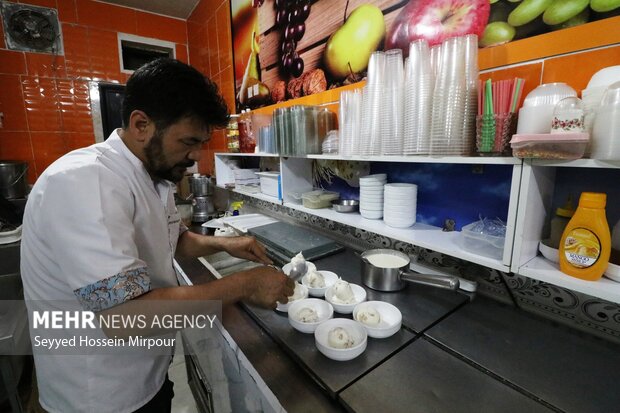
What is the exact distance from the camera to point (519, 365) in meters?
0.77

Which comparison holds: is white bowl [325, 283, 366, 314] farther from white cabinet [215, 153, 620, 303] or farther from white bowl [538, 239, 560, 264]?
white bowl [538, 239, 560, 264]

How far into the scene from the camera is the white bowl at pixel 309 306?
2.97 feet

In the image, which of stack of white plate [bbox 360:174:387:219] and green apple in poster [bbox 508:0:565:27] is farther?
stack of white plate [bbox 360:174:387:219]

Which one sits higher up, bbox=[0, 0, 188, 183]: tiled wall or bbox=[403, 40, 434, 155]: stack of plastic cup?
bbox=[0, 0, 188, 183]: tiled wall

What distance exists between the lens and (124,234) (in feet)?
2.28

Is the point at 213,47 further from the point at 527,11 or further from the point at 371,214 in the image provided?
the point at 527,11

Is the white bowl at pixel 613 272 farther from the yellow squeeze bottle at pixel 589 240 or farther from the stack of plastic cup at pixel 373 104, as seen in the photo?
the stack of plastic cup at pixel 373 104

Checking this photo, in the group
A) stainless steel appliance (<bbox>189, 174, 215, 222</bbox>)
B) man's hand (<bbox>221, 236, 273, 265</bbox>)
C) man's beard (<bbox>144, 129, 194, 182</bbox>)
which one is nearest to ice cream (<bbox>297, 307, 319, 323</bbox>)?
man's hand (<bbox>221, 236, 273, 265</bbox>)

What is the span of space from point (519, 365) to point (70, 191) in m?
1.23

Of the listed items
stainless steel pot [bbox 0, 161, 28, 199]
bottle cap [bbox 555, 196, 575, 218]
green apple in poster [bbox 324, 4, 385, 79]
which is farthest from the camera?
stainless steel pot [bbox 0, 161, 28, 199]

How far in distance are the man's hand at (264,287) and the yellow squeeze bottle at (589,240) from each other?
81 centimetres

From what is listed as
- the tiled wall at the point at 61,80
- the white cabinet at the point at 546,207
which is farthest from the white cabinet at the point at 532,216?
the tiled wall at the point at 61,80

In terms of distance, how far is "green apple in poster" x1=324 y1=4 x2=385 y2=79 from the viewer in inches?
54.4

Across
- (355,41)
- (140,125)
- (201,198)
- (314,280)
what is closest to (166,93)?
(140,125)
